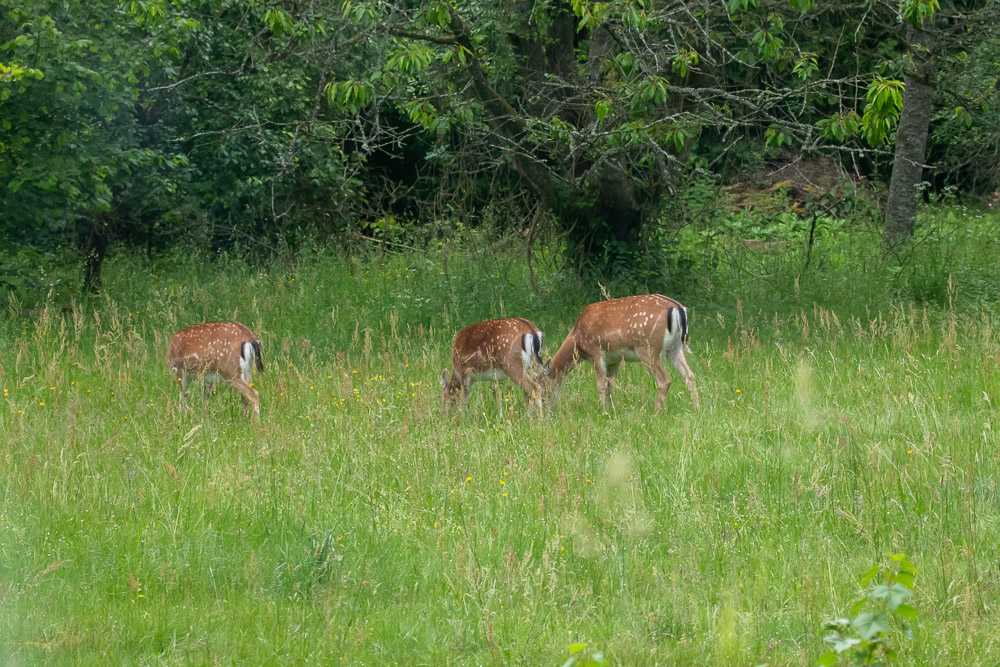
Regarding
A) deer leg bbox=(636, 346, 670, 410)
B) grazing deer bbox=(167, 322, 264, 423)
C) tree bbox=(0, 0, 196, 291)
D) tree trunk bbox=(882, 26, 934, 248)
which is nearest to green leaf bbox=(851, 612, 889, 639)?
deer leg bbox=(636, 346, 670, 410)

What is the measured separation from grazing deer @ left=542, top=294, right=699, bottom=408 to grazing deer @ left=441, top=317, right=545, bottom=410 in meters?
0.18

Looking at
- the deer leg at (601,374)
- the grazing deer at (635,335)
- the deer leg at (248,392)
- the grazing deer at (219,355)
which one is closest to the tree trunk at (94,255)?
the grazing deer at (219,355)

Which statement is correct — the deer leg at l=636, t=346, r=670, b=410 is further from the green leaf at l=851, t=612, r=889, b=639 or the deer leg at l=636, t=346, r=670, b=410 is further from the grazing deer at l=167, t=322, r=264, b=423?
the green leaf at l=851, t=612, r=889, b=639

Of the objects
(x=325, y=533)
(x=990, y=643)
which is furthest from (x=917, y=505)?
(x=325, y=533)

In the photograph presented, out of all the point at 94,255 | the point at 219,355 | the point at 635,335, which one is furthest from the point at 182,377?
the point at 94,255

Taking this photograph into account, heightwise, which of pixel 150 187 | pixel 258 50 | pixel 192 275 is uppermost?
pixel 258 50

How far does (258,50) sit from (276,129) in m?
2.77

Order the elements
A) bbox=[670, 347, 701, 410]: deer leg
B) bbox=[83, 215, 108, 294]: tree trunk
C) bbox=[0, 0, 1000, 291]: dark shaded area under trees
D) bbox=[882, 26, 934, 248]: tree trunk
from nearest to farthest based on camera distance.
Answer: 1. bbox=[670, 347, 701, 410]: deer leg
2. bbox=[0, 0, 1000, 291]: dark shaded area under trees
3. bbox=[882, 26, 934, 248]: tree trunk
4. bbox=[83, 215, 108, 294]: tree trunk

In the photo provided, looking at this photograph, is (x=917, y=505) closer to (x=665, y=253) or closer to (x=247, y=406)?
(x=247, y=406)

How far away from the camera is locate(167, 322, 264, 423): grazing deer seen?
8.12m

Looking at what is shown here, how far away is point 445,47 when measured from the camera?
443 inches

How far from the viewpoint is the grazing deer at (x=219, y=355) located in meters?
8.12

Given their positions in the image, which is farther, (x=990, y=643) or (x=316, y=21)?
(x=316, y=21)

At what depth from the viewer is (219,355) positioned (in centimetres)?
813
